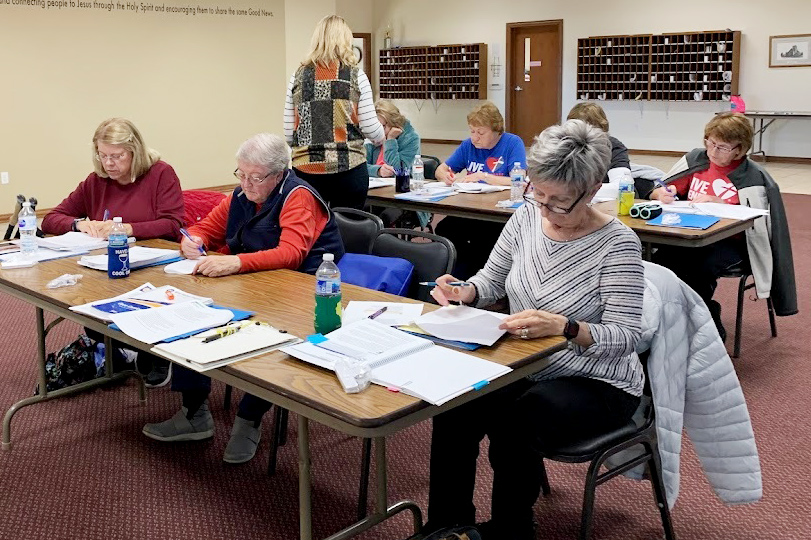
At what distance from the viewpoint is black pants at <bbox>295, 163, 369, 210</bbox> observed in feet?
14.6

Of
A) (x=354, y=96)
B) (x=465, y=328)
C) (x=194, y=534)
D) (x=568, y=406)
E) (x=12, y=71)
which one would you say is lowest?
(x=194, y=534)

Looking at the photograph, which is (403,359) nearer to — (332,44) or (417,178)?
(332,44)

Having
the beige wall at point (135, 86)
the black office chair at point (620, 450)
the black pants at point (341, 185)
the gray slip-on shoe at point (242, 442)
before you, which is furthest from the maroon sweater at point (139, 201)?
the beige wall at point (135, 86)

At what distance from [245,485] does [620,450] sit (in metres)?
1.34

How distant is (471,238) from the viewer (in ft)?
16.7

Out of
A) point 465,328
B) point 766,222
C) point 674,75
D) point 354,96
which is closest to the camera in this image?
point 465,328

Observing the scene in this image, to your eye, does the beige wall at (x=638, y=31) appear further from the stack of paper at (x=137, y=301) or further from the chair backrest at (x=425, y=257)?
the stack of paper at (x=137, y=301)

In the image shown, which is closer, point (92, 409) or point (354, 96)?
point (92, 409)

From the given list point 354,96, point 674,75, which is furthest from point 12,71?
point 674,75

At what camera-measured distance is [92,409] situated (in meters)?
3.61

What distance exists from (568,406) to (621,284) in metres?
0.34

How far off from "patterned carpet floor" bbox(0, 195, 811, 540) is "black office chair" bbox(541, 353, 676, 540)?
324mm

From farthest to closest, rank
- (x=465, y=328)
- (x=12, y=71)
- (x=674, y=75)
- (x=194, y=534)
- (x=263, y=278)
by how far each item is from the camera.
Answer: (x=674, y=75), (x=12, y=71), (x=263, y=278), (x=194, y=534), (x=465, y=328)

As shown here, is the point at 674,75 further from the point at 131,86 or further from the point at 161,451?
the point at 161,451
